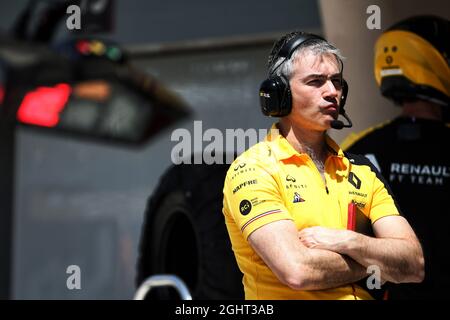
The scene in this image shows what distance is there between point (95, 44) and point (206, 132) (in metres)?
1.13

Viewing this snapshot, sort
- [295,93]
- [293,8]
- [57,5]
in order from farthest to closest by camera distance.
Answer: [57,5], [293,8], [295,93]

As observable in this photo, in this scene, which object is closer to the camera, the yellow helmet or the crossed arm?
the crossed arm

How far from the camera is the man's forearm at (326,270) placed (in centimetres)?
242

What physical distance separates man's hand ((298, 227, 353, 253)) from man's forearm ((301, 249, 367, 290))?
0.06 feet

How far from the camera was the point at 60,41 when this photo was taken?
5984 millimetres

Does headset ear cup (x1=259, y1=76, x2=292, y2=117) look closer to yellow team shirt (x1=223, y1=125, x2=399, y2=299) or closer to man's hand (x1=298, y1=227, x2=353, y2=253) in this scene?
yellow team shirt (x1=223, y1=125, x2=399, y2=299)

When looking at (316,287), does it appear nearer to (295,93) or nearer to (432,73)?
(295,93)

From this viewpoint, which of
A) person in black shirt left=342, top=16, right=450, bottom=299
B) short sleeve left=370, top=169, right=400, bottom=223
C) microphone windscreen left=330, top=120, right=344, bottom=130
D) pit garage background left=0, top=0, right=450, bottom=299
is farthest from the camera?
pit garage background left=0, top=0, right=450, bottom=299

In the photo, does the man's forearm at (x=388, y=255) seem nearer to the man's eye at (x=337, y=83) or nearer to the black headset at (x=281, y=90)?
the black headset at (x=281, y=90)

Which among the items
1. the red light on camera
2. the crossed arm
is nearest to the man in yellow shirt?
the crossed arm

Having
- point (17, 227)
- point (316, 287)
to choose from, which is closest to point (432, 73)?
point (316, 287)

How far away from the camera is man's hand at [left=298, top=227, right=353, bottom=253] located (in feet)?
8.08

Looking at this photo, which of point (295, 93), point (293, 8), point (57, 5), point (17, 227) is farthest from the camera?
point (17, 227)

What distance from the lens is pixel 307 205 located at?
257 cm
